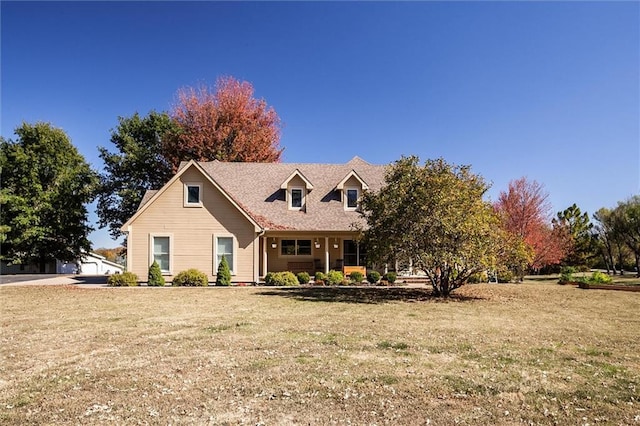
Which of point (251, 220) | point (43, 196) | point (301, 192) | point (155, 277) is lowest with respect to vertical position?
point (155, 277)

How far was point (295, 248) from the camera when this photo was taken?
24062 mm

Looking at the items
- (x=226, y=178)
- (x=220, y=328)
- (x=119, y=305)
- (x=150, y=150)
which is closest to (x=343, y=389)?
(x=220, y=328)

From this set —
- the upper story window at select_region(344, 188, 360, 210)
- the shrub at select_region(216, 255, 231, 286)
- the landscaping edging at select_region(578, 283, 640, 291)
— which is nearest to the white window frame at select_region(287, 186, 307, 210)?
the upper story window at select_region(344, 188, 360, 210)

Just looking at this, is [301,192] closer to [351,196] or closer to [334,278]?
[351,196]

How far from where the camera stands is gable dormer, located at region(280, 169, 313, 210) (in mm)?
24172

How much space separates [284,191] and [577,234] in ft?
112

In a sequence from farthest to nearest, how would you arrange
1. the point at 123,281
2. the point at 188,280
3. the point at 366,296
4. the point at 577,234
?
the point at 577,234, the point at 188,280, the point at 123,281, the point at 366,296

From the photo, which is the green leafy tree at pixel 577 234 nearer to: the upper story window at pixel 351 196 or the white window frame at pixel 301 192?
the upper story window at pixel 351 196

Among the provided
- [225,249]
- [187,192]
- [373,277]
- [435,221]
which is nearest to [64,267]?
[187,192]

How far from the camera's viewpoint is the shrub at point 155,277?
19.8 metres

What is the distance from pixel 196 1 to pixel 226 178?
1168 centimetres

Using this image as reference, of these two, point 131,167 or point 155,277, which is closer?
point 155,277

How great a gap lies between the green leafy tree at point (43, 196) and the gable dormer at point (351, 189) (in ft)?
74.4

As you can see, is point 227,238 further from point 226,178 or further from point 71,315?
point 71,315
